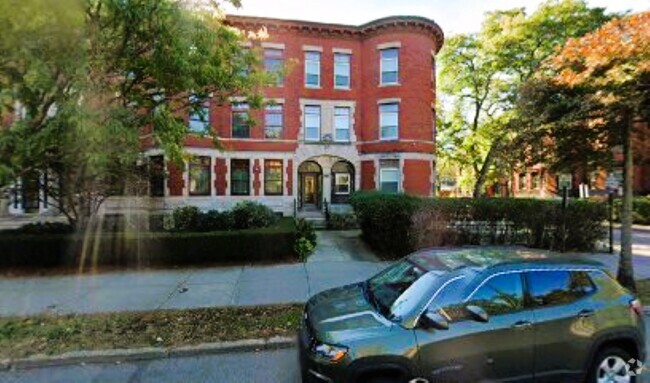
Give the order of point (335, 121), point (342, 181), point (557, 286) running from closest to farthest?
point (557, 286) < point (335, 121) < point (342, 181)

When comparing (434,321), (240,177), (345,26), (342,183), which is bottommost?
(434,321)

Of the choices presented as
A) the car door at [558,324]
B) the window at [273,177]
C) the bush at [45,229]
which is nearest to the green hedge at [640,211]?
the window at [273,177]

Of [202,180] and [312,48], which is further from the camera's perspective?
[312,48]

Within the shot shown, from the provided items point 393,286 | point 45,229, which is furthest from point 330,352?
point 45,229

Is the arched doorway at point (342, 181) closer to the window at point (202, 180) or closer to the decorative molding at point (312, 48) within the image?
the decorative molding at point (312, 48)

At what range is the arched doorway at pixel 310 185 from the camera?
25203mm

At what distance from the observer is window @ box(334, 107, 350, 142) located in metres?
24.7

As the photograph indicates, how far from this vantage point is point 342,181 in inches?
989

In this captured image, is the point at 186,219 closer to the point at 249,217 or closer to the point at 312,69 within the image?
the point at 249,217

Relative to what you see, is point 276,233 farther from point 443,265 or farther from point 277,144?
point 277,144

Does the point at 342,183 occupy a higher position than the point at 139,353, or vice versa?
the point at 342,183

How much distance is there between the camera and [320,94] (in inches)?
966

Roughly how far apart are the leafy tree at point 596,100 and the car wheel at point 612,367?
502 centimetres

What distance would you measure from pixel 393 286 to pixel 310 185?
21.1 meters
